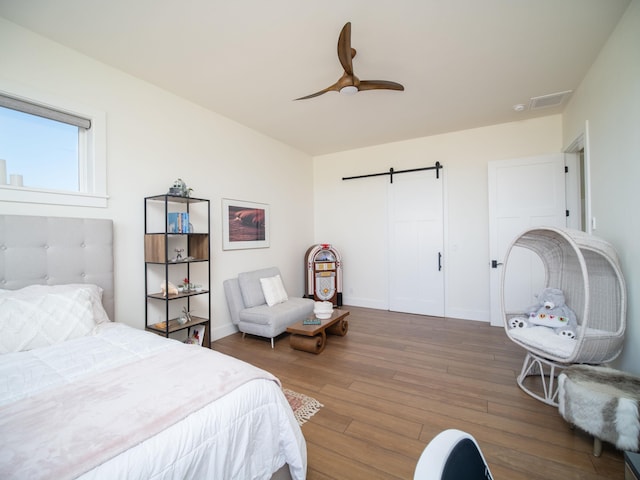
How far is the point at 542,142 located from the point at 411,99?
7.17ft

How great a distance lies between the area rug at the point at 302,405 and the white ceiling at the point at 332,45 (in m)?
2.99

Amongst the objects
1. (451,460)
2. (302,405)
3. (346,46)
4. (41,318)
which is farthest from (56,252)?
(451,460)

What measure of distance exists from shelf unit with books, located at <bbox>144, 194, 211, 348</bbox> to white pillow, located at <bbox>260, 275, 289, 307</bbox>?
794 millimetres

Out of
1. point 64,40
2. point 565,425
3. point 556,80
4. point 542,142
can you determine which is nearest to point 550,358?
point 565,425

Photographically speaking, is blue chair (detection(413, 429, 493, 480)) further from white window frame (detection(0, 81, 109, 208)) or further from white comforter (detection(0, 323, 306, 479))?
white window frame (detection(0, 81, 109, 208))

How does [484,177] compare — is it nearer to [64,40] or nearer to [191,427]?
[191,427]

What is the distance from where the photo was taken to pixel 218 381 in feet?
4.40

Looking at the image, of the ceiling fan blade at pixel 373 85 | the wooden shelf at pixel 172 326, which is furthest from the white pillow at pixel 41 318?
the ceiling fan blade at pixel 373 85

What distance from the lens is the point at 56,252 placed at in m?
2.31

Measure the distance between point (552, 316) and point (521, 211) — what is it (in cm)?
195

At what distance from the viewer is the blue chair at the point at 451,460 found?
519 mm

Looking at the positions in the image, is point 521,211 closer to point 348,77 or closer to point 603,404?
point 603,404

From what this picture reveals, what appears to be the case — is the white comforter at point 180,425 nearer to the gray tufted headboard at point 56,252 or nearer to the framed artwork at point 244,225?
the gray tufted headboard at point 56,252

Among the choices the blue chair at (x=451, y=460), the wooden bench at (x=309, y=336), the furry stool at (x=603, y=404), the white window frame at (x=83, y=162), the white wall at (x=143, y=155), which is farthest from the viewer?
the wooden bench at (x=309, y=336)
